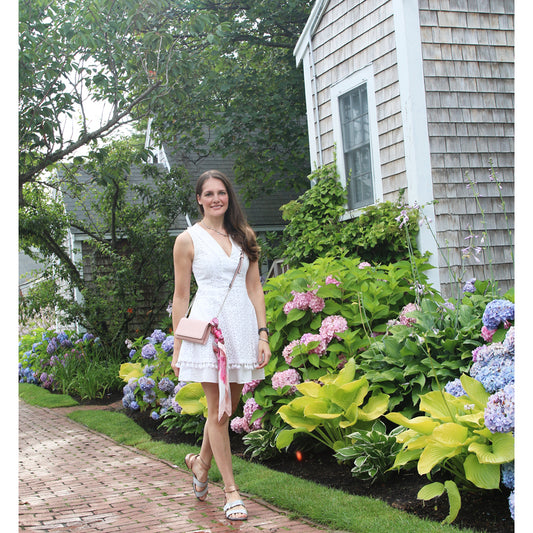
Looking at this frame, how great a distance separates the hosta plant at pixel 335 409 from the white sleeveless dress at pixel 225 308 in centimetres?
68

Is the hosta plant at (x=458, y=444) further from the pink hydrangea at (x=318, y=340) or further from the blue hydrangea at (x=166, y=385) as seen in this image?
the blue hydrangea at (x=166, y=385)

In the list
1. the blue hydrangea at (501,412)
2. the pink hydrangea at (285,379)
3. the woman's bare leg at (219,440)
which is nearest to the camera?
the blue hydrangea at (501,412)

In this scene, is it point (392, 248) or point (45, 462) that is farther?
point (392, 248)

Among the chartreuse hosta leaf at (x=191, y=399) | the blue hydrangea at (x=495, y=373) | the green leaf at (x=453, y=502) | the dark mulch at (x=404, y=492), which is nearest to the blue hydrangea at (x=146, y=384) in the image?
the chartreuse hosta leaf at (x=191, y=399)

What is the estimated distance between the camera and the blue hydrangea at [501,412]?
8.82ft

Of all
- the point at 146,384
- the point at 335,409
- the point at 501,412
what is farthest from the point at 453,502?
the point at 146,384

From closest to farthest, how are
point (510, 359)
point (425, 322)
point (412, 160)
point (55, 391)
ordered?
point (510, 359), point (425, 322), point (412, 160), point (55, 391)

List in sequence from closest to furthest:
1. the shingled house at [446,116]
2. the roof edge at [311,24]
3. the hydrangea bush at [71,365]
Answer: the shingled house at [446,116] < the roof edge at [311,24] < the hydrangea bush at [71,365]

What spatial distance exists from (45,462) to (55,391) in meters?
5.14

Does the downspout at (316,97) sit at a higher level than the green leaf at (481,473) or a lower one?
higher

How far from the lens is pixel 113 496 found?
13.2 feet

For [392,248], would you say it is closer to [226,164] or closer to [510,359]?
[510,359]

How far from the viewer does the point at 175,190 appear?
1121 centimetres
